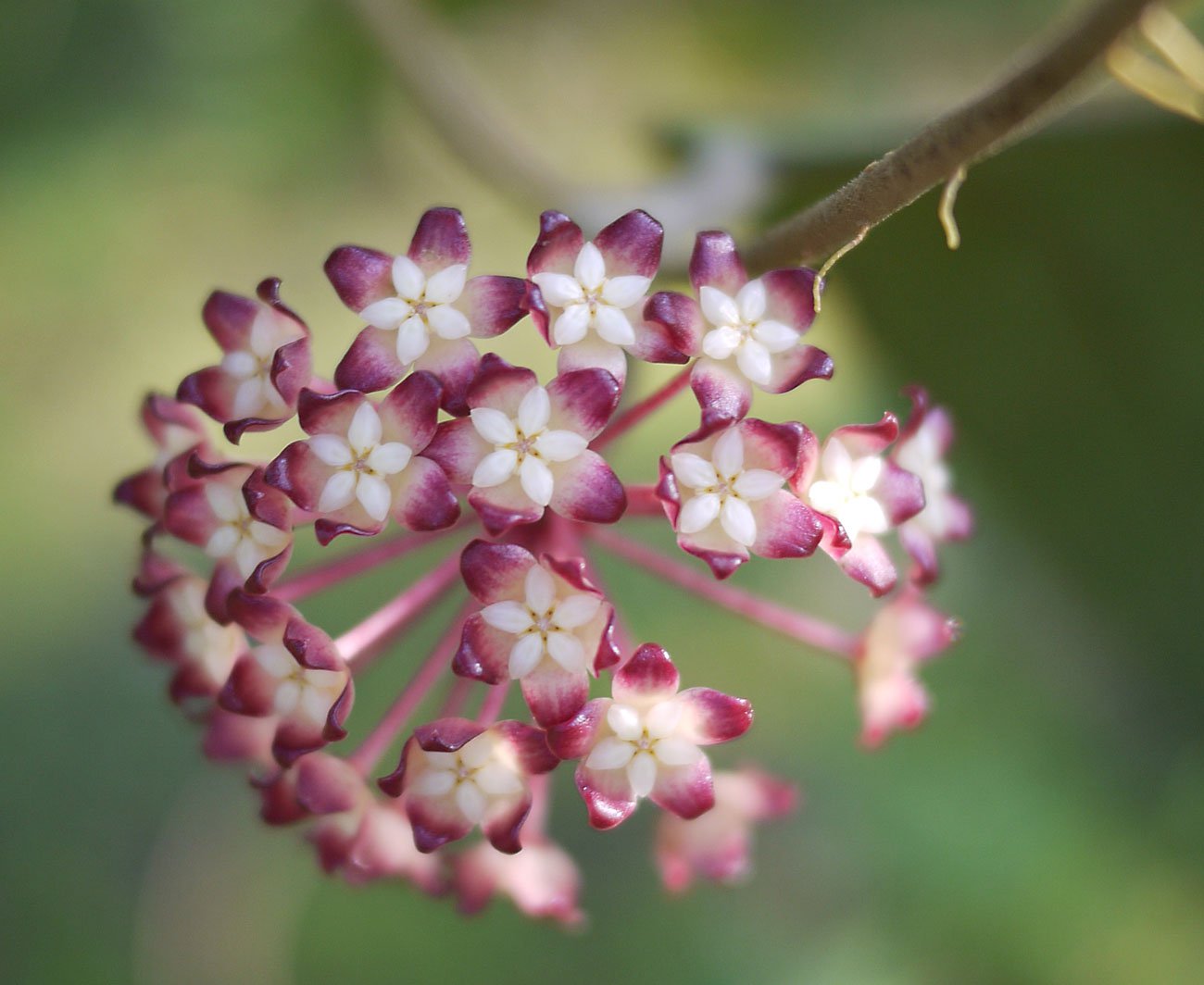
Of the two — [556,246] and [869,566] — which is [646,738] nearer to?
[869,566]

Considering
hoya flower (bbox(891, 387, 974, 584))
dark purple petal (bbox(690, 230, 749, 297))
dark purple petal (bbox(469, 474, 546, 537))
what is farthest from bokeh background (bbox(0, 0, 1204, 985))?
dark purple petal (bbox(469, 474, 546, 537))

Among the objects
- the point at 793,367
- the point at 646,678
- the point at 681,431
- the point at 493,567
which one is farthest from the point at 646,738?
the point at 681,431

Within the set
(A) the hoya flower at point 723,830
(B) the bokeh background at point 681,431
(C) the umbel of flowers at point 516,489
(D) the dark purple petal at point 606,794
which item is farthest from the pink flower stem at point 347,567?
(B) the bokeh background at point 681,431

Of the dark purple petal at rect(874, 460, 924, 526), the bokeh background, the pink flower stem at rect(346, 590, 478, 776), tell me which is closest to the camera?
the dark purple petal at rect(874, 460, 924, 526)

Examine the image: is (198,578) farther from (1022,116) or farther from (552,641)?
(1022,116)

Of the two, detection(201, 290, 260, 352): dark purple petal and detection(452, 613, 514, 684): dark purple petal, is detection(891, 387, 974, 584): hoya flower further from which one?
detection(201, 290, 260, 352): dark purple petal

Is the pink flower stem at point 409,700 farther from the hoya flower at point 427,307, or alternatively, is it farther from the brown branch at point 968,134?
the brown branch at point 968,134

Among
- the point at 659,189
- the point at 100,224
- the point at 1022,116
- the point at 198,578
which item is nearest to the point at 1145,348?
the point at 659,189
